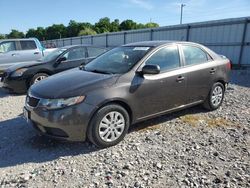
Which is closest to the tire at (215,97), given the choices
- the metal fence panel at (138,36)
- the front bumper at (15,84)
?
the front bumper at (15,84)

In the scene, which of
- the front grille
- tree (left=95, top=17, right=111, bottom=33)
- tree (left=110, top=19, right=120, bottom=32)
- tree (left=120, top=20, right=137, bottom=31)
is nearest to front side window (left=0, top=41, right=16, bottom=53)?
the front grille

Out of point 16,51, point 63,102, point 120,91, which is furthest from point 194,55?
point 16,51

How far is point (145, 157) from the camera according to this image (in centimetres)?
363

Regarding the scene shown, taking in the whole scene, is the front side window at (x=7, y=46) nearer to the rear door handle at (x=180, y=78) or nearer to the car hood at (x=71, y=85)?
the car hood at (x=71, y=85)

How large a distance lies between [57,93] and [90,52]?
16.8 ft

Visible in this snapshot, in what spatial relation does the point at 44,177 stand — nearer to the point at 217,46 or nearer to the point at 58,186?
the point at 58,186

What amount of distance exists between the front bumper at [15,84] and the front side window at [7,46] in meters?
3.73

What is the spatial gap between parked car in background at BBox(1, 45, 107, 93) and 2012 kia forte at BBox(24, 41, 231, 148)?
10.6 feet

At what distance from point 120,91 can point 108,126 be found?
0.56 m

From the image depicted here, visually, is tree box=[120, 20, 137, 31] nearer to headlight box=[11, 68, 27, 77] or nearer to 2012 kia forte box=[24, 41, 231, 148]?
headlight box=[11, 68, 27, 77]

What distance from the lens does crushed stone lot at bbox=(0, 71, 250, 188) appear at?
311 centimetres

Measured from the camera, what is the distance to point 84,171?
3316 millimetres

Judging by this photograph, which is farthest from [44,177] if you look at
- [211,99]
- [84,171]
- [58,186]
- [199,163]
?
[211,99]

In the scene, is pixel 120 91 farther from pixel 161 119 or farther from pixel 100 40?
pixel 100 40
